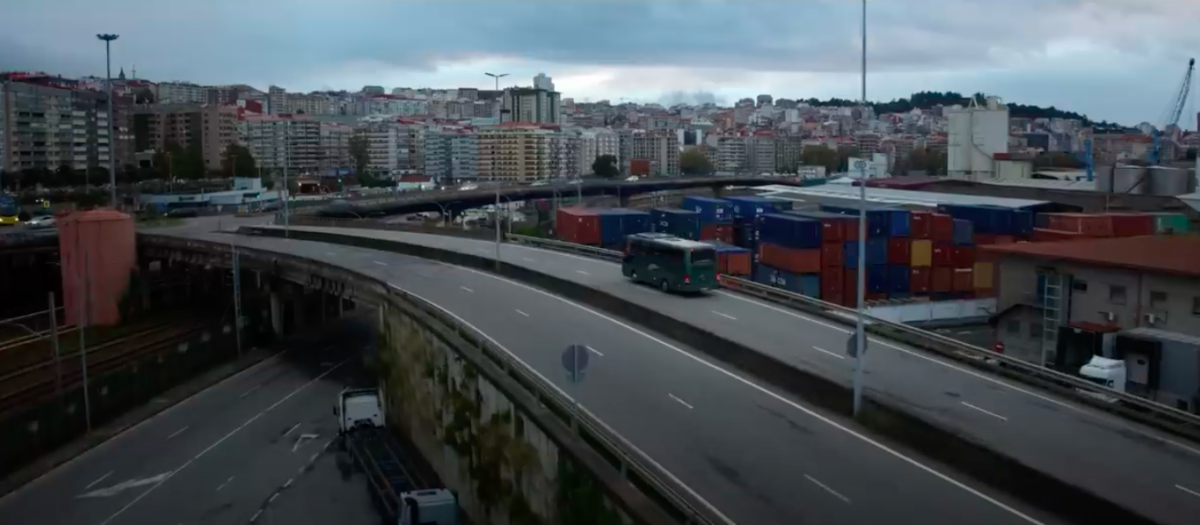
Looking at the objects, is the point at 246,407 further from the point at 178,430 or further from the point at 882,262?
the point at 882,262

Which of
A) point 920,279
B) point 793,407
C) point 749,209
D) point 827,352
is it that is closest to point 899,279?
point 920,279

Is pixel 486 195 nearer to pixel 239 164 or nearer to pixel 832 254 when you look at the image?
pixel 239 164

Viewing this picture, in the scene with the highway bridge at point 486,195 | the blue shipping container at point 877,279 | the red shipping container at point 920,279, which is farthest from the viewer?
the highway bridge at point 486,195

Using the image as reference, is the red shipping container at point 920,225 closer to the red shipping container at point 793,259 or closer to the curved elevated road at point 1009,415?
the red shipping container at point 793,259

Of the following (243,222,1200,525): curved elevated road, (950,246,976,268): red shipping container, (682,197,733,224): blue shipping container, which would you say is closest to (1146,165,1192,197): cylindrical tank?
(950,246,976,268): red shipping container

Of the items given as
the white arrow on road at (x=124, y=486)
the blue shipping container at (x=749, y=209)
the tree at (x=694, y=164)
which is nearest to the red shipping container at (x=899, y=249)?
the blue shipping container at (x=749, y=209)

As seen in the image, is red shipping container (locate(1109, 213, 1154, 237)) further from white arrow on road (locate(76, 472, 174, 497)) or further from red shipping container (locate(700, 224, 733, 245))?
white arrow on road (locate(76, 472, 174, 497))

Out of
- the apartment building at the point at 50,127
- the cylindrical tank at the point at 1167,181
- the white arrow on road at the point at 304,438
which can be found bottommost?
the white arrow on road at the point at 304,438
